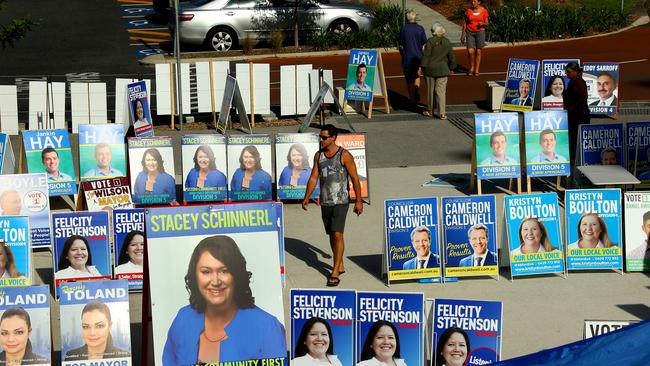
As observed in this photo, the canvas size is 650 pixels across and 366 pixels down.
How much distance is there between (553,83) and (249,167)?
Result: 777 centimetres

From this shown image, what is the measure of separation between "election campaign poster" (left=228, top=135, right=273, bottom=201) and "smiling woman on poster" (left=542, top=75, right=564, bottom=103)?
7461mm

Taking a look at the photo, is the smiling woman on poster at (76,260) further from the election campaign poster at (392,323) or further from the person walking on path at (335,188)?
the election campaign poster at (392,323)

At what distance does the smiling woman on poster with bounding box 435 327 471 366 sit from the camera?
33.2 feet

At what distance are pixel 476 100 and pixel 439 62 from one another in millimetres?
2861

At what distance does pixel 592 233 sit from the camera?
520 inches

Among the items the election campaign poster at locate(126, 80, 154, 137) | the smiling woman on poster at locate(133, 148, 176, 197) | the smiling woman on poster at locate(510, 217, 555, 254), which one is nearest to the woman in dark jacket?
the smiling woman on poster at locate(510, 217, 555, 254)

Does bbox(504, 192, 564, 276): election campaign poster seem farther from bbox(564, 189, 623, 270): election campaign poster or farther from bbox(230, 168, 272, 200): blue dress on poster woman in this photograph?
bbox(230, 168, 272, 200): blue dress on poster woman

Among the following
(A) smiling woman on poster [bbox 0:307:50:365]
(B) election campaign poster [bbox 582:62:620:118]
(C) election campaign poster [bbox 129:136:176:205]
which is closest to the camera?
(A) smiling woman on poster [bbox 0:307:50:365]

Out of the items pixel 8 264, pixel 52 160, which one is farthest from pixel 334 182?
pixel 52 160

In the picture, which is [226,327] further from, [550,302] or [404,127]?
[404,127]

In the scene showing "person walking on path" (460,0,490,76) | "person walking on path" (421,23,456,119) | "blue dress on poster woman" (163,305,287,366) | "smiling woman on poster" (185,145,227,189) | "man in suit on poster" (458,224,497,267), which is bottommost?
"blue dress on poster woman" (163,305,287,366)

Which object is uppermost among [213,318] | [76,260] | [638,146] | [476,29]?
[476,29]

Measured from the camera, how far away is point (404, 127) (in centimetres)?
2125

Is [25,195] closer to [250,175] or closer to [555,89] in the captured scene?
[250,175]
